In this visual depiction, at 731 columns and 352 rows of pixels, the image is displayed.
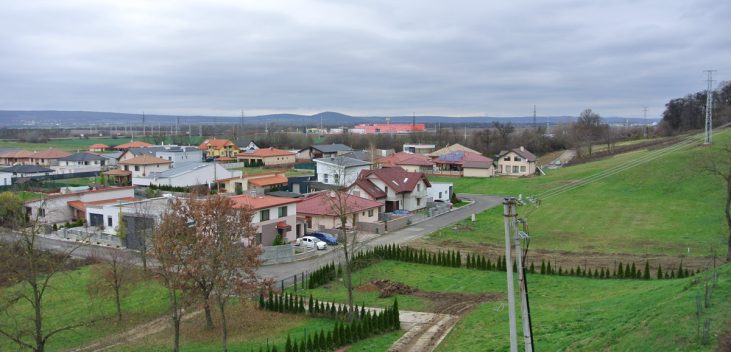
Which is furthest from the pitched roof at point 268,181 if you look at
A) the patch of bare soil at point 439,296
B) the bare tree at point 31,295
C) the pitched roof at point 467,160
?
the patch of bare soil at point 439,296

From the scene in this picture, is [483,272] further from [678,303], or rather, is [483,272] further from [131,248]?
[131,248]

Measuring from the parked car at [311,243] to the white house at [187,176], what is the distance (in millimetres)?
26733

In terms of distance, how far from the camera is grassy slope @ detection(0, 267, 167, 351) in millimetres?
22594

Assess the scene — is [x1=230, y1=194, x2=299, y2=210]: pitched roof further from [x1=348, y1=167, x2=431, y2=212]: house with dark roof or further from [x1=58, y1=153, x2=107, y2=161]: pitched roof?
[x1=58, y1=153, x2=107, y2=161]: pitched roof

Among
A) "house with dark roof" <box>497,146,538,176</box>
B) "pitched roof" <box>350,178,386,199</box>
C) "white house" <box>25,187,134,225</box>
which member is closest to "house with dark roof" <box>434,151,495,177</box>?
"house with dark roof" <box>497,146,538,176</box>

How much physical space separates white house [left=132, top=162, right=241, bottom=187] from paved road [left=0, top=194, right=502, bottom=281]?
19972 millimetres

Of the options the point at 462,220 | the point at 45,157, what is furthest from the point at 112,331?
the point at 45,157

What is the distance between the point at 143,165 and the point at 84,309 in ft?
154

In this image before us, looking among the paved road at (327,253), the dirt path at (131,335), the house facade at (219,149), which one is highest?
the house facade at (219,149)

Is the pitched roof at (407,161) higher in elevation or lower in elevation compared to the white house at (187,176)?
higher

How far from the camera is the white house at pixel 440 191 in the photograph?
55719 millimetres

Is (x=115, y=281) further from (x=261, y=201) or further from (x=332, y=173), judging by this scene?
(x=332, y=173)

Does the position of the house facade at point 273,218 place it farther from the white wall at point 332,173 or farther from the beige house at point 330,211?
the white wall at point 332,173

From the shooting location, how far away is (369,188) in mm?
49031
